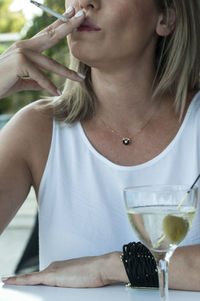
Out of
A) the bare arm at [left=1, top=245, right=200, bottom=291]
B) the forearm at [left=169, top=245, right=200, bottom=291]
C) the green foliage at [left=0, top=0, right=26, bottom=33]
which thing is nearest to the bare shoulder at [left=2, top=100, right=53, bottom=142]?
the bare arm at [left=1, top=245, right=200, bottom=291]

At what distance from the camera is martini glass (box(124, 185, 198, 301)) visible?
91 cm

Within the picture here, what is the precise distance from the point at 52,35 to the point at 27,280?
2.28 ft

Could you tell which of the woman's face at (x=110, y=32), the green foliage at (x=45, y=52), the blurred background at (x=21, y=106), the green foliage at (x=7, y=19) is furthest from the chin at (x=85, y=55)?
the green foliage at (x=7, y=19)

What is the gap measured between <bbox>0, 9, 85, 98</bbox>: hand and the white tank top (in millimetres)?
308

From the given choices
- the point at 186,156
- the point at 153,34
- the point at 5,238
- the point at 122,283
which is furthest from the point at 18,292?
the point at 5,238

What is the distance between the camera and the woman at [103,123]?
1.64m

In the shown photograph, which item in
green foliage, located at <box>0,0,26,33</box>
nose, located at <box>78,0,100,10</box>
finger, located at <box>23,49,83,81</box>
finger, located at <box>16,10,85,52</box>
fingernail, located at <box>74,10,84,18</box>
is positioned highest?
green foliage, located at <box>0,0,26,33</box>

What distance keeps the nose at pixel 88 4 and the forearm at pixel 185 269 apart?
730mm

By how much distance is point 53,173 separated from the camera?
182cm

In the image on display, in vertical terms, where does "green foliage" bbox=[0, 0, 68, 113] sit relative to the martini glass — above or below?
above

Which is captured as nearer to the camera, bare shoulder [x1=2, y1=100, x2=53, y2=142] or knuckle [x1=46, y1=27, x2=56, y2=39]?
knuckle [x1=46, y1=27, x2=56, y2=39]

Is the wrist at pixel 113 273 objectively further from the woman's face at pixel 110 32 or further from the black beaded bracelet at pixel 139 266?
the woman's face at pixel 110 32

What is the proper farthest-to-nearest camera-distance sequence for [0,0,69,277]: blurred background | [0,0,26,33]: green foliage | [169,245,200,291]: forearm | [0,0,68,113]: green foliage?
1. [0,0,26,33]: green foliage
2. [0,0,69,277]: blurred background
3. [0,0,68,113]: green foliage
4. [169,245,200,291]: forearm

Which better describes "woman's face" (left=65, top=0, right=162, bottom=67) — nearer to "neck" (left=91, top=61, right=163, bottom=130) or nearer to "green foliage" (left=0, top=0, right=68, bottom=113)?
"neck" (left=91, top=61, right=163, bottom=130)
